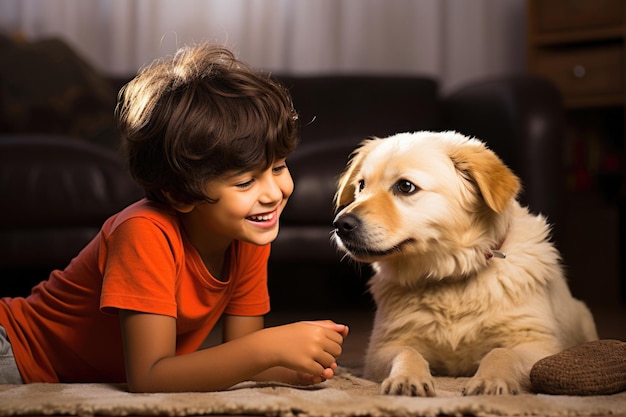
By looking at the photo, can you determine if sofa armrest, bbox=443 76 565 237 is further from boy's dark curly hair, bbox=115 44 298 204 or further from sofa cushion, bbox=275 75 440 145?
boy's dark curly hair, bbox=115 44 298 204

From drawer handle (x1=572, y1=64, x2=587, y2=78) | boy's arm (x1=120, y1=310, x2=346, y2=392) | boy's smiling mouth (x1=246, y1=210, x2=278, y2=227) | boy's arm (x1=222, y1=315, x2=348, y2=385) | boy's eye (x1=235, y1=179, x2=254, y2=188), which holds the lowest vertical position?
boy's arm (x1=222, y1=315, x2=348, y2=385)

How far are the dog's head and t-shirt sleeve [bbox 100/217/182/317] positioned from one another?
0.38 metres

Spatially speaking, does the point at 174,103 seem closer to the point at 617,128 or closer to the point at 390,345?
the point at 390,345

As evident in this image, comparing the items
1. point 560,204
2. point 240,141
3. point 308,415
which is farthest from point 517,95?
point 308,415

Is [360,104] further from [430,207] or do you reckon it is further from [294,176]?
[430,207]

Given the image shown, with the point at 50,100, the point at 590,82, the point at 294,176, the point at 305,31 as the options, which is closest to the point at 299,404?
the point at 294,176

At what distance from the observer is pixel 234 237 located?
1634 millimetres

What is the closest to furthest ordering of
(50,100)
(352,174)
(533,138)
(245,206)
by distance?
(245,206)
(352,174)
(533,138)
(50,100)

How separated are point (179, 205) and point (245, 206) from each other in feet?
0.45

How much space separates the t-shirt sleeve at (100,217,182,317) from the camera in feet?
4.96

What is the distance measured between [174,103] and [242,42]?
2988 mm

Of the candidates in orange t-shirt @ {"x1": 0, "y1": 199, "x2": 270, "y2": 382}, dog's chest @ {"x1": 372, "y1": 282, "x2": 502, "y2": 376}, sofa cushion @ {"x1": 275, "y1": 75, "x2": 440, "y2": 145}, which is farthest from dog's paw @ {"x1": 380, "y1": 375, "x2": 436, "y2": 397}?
sofa cushion @ {"x1": 275, "y1": 75, "x2": 440, "y2": 145}

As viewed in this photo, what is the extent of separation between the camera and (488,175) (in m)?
1.80

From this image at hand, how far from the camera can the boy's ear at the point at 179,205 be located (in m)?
1.62
